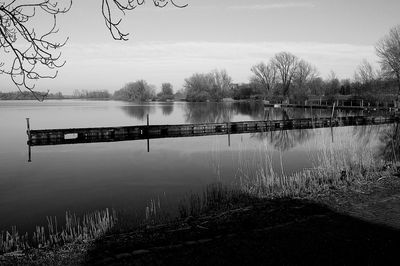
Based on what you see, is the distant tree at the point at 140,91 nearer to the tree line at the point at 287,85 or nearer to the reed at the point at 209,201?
the tree line at the point at 287,85

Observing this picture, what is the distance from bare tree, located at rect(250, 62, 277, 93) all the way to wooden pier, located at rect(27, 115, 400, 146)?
67.4m

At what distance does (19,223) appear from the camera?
8.30m

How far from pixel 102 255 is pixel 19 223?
4601mm

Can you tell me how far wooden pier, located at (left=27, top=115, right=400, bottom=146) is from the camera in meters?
25.8

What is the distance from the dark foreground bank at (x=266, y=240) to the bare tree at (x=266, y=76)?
9646cm

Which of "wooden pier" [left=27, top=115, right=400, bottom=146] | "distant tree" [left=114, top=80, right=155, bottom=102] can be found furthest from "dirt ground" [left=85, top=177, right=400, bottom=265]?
"distant tree" [left=114, top=80, right=155, bottom=102]

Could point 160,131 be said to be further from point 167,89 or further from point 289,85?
point 167,89

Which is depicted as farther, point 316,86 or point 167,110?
point 316,86

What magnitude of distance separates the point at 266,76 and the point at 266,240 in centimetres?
10397

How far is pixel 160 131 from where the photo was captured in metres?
29.0

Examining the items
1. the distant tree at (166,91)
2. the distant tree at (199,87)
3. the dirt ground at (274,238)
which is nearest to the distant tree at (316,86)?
the distant tree at (199,87)

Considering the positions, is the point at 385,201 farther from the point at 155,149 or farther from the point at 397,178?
the point at 155,149

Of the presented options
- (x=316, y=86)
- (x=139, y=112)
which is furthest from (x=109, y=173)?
(x=316, y=86)

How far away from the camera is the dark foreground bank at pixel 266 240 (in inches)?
178
